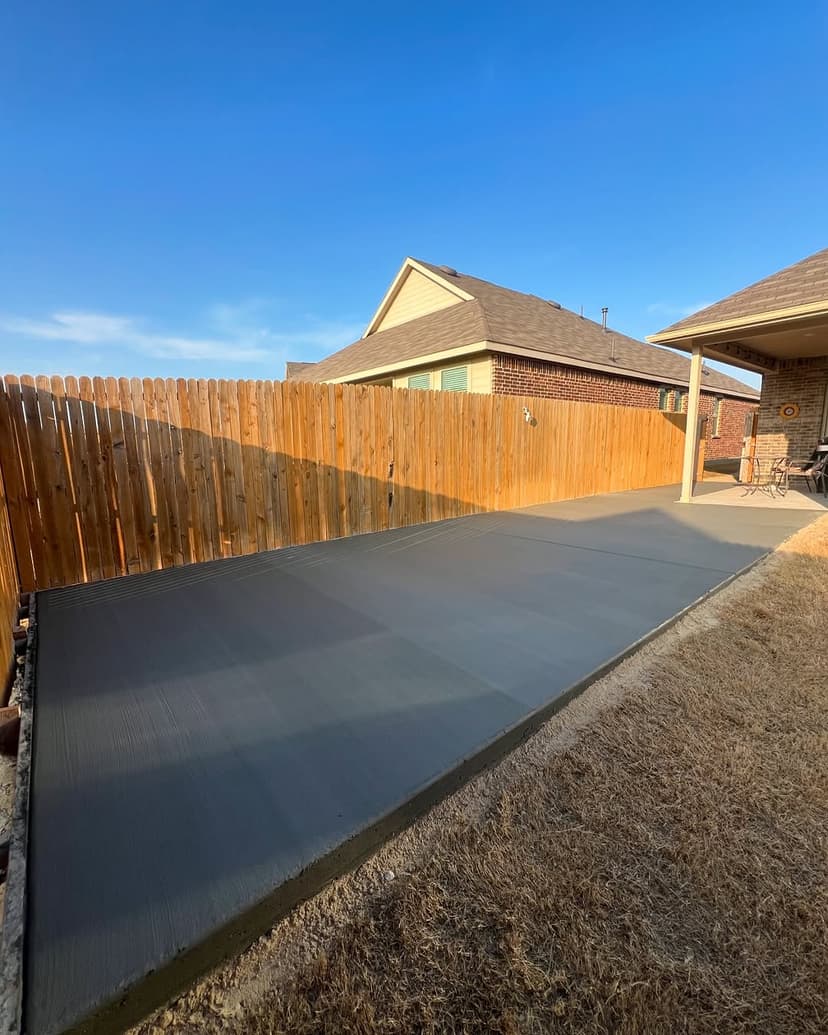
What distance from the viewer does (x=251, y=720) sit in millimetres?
2139

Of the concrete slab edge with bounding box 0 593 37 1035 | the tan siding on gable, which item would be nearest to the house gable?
the tan siding on gable

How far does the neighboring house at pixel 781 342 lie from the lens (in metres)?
7.36

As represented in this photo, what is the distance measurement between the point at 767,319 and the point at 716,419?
1376cm

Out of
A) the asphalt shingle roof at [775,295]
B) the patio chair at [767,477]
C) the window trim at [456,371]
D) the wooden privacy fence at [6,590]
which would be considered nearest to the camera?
the wooden privacy fence at [6,590]

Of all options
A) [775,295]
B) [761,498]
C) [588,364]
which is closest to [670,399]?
[588,364]

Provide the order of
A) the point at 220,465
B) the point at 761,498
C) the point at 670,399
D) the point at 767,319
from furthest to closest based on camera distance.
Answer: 1. the point at 670,399
2. the point at 761,498
3. the point at 767,319
4. the point at 220,465

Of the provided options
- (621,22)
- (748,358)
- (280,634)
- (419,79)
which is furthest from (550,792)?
(419,79)

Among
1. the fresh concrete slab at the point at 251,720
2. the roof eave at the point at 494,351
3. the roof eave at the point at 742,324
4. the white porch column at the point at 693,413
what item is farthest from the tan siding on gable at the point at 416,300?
the fresh concrete slab at the point at 251,720

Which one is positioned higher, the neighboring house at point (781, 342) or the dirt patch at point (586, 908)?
the neighboring house at point (781, 342)

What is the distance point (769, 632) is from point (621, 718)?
1764mm

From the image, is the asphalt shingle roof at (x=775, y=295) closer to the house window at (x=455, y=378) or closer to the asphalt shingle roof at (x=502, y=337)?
the asphalt shingle roof at (x=502, y=337)

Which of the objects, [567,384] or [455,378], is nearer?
[455,378]

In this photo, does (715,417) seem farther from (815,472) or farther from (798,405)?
(815,472)

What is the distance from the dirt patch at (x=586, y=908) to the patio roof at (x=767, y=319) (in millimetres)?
7550
